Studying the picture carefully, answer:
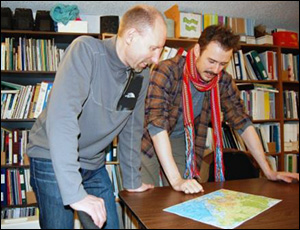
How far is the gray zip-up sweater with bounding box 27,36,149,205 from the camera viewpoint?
786mm

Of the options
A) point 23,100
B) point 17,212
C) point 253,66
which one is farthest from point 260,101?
point 17,212

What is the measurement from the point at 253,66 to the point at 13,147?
2.46m

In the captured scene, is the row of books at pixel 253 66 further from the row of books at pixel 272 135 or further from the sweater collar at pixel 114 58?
the sweater collar at pixel 114 58

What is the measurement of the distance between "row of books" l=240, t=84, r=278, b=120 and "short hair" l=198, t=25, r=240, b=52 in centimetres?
159

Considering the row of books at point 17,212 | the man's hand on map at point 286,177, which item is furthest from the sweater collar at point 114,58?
the row of books at point 17,212

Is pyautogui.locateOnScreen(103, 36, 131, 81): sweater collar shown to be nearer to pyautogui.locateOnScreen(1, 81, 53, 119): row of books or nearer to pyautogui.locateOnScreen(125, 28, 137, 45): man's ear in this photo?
pyautogui.locateOnScreen(125, 28, 137, 45): man's ear

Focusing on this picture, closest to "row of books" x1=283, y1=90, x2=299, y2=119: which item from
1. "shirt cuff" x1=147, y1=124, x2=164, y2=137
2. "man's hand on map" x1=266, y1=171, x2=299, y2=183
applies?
"man's hand on map" x1=266, y1=171, x2=299, y2=183

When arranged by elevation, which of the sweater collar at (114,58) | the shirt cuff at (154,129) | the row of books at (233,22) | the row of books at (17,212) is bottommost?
the row of books at (17,212)

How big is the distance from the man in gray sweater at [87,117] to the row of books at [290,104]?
8.18ft

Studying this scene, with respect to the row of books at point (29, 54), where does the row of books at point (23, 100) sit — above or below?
below

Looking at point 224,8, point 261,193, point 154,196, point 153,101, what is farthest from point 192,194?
point 224,8

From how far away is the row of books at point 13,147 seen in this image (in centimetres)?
252

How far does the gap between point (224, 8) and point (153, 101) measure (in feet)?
6.84

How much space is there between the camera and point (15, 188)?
8.34 feet
